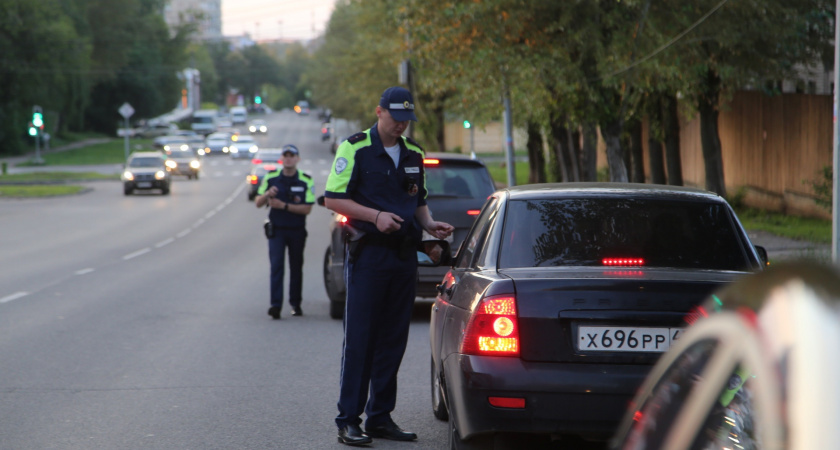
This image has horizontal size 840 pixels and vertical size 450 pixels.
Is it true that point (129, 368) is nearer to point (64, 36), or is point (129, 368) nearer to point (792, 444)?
point (792, 444)

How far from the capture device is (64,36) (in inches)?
2707

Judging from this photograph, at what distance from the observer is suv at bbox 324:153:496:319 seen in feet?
35.9

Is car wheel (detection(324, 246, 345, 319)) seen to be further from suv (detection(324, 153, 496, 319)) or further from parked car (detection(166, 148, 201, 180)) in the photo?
parked car (detection(166, 148, 201, 180))

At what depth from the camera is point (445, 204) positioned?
36.2 feet

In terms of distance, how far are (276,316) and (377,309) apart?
5.68m

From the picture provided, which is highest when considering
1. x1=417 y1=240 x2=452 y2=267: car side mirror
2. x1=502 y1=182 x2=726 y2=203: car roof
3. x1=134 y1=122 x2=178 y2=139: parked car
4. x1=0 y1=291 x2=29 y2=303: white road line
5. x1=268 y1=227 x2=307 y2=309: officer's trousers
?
x1=134 y1=122 x2=178 y2=139: parked car

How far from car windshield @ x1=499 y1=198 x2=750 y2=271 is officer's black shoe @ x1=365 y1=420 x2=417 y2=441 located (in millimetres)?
1380

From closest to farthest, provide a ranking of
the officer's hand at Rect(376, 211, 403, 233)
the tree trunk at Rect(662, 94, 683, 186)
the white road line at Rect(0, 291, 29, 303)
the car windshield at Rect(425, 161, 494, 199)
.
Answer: the officer's hand at Rect(376, 211, 403, 233), the car windshield at Rect(425, 161, 494, 199), the white road line at Rect(0, 291, 29, 303), the tree trunk at Rect(662, 94, 683, 186)

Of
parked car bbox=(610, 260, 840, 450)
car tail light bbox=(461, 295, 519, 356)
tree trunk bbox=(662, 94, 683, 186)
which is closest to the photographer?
parked car bbox=(610, 260, 840, 450)

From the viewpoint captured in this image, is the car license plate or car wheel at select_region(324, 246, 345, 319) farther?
car wheel at select_region(324, 246, 345, 319)

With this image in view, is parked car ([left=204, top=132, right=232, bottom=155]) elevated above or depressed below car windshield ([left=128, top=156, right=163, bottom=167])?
above

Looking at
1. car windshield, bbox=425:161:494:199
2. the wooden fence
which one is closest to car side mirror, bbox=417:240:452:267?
car windshield, bbox=425:161:494:199

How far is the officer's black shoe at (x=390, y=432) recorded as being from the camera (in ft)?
20.8

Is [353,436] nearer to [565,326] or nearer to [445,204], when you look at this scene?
[565,326]
